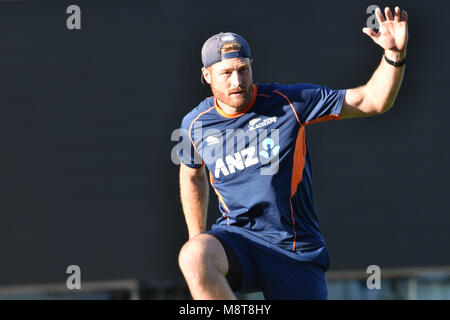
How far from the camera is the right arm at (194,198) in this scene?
440 centimetres

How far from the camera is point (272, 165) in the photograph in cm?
397

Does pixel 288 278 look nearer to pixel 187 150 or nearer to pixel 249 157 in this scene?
pixel 249 157

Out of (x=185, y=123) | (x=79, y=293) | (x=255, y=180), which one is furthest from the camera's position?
(x=79, y=293)

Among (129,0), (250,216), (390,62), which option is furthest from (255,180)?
(129,0)

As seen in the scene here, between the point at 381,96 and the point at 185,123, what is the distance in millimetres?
1104

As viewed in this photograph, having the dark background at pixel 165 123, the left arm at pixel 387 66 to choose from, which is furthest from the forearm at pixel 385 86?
the dark background at pixel 165 123

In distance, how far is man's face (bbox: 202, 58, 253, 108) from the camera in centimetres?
391

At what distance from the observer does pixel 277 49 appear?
6809mm

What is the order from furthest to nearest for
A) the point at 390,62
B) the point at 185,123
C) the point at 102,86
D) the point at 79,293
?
the point at 102,86 → the point at 79,293 → the point at 185,123 → the point at 390,62

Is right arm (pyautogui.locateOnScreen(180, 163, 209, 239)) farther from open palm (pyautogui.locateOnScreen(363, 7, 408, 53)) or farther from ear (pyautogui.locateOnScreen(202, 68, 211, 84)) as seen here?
open palm (pyautogui.locateOnScreen(363, 7, 408, 53))

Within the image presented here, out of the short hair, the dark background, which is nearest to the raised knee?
the short hair

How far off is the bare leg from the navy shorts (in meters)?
0.26

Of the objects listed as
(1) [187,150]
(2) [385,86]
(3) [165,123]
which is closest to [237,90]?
(1) [187,150]
